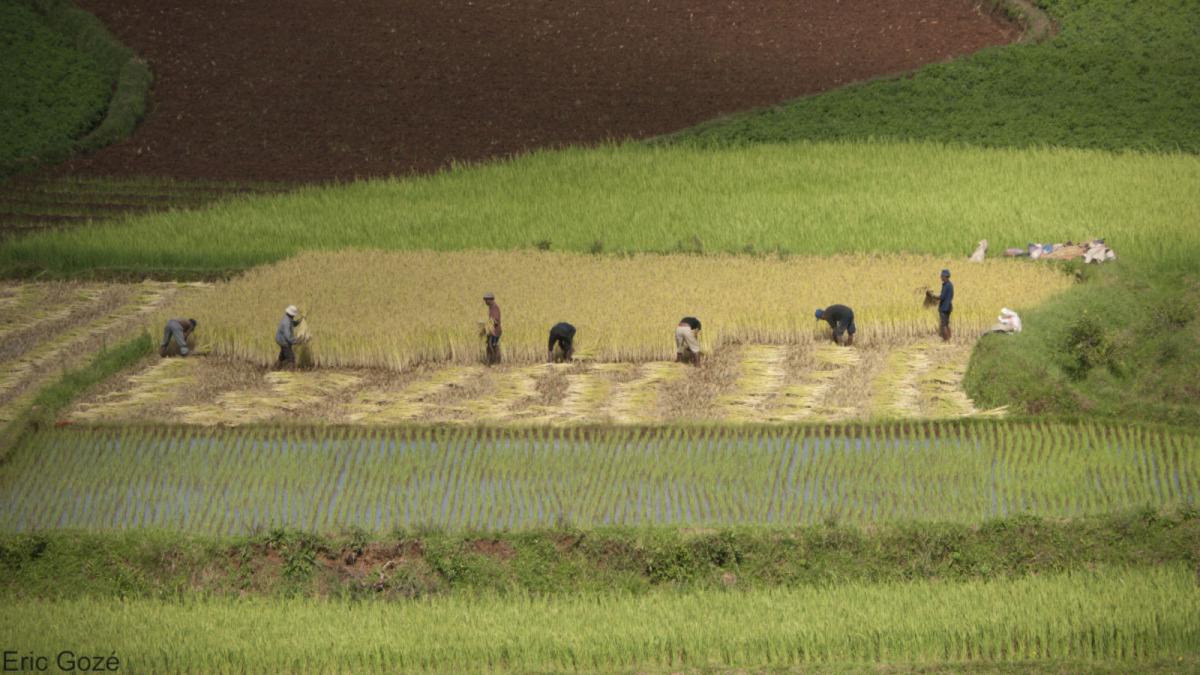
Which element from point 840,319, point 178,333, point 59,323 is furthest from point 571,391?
point 59,323

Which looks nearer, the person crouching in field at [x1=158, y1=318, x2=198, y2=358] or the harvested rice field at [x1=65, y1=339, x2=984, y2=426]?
the harvested rice field at [x1=65, y1=339, x2=984, y2=426]

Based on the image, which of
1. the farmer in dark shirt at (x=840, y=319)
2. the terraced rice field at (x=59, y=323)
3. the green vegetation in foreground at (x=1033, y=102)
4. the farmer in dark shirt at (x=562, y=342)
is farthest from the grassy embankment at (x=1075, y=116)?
the terraced rice field at (x=59, y=323)

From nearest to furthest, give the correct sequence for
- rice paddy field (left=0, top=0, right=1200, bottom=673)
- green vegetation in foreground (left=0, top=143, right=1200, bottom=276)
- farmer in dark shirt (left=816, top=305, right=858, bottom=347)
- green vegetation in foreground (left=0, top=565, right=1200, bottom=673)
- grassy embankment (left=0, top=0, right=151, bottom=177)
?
green vegetation in foreground (left=0, top=565, right=1200, bottom=673)
rice paddy field (left=0, top=0, right=1200, bottom=673)
farmer in dark shirt (left=816, top=305, right=858, bottom=347)
green vegetation in foreground (left=0, top=143, right=1200, bottom=276)
grassy embankment (left=0, top=0, right=151, bottom=177)

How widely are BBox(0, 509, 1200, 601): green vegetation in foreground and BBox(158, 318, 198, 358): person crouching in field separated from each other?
5690mm

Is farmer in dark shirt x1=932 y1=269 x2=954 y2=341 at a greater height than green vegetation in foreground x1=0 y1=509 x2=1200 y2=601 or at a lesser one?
greater

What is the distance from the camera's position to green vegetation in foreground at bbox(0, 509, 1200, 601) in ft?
50.1

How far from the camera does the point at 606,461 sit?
57.3 feet

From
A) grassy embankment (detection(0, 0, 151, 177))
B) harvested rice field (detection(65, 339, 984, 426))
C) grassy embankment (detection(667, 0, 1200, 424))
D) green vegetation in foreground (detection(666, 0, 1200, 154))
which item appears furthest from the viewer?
grassy embankment (detection(0, 0, 151, 177))

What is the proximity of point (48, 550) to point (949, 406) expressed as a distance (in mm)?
8253

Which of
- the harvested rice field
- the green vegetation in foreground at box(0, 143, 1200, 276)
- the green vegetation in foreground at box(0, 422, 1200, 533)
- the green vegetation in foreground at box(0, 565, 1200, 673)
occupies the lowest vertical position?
the green vegetation in foreground at box(0, 565, 1200, 673)

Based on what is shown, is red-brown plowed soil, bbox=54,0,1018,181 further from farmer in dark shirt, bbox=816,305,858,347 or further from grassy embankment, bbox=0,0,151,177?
farmer in dark shirt, bbox=816,305,858,347

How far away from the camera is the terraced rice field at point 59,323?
2084cm

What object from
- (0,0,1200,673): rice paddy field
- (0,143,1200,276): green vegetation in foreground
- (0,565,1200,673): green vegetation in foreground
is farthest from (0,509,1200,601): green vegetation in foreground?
(0,143,1200,276): green vegetation in foreground

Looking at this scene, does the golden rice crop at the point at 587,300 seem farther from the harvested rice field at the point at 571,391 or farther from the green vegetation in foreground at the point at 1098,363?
the green vegetation in foreground at the point at 1098,363
